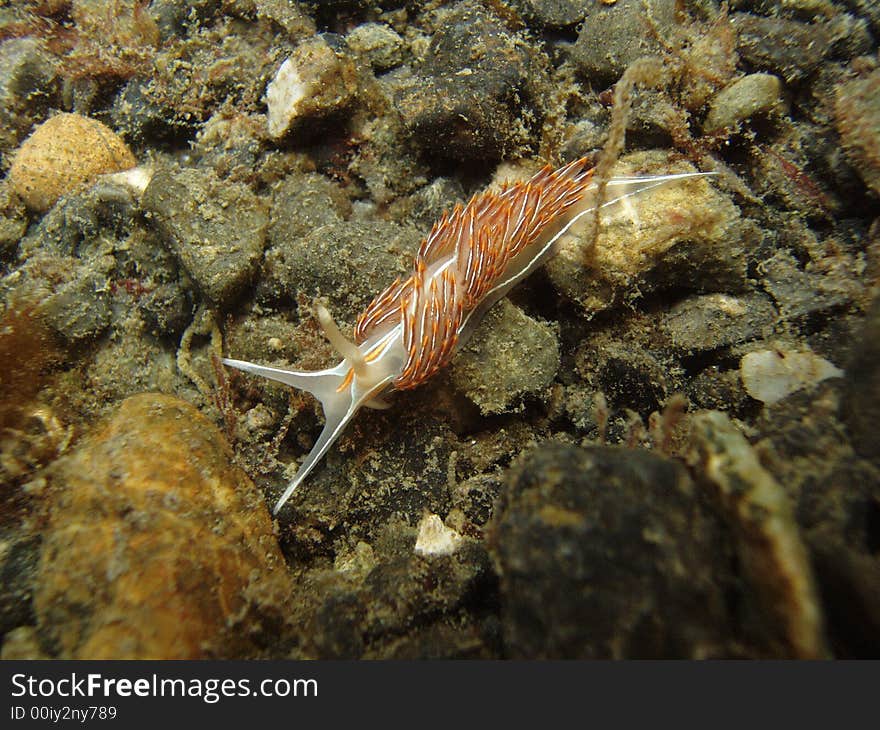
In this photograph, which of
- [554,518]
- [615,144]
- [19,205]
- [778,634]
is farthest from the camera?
[19,205]

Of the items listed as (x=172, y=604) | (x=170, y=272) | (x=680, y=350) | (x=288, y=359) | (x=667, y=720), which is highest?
(x=170, y=272)

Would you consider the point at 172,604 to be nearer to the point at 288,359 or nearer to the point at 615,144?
the point at 288,359

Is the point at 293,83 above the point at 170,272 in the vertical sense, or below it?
above

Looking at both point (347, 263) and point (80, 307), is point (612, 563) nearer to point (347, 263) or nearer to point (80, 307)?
point (347, 263)

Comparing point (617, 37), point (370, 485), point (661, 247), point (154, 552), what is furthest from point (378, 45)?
point (154, 552)

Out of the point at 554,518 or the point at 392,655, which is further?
the point at 392,655

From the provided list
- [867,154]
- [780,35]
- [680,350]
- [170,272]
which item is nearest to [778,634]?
[680,350]

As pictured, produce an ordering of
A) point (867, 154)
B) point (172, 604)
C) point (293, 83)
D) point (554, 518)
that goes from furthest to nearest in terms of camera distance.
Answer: point (293, 83)
point (867, 154)
point (172, 604)
point (554, 518)
